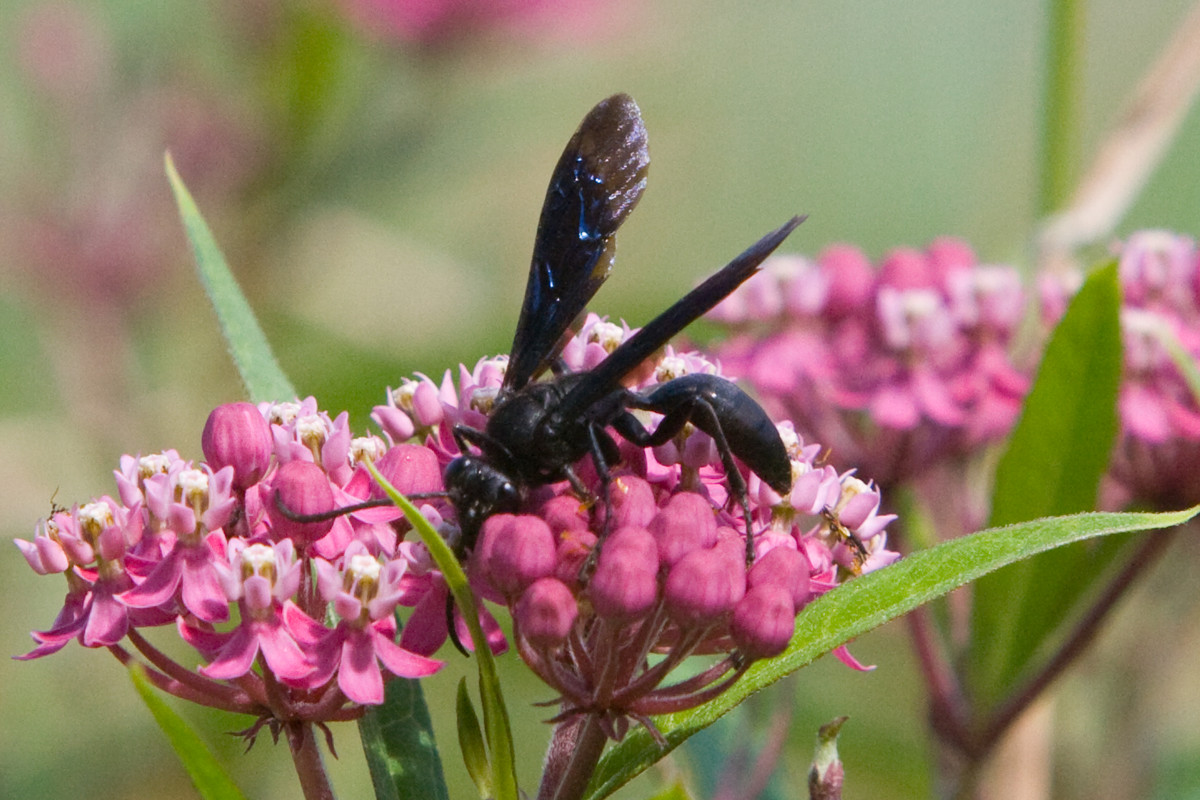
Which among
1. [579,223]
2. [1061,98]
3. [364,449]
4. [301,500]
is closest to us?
[301,500]

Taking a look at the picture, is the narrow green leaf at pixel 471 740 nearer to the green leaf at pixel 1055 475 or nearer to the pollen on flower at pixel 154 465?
the pollen on flower at pixel 154 465

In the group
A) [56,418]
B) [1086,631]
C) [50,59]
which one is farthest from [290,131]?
[1086,631]

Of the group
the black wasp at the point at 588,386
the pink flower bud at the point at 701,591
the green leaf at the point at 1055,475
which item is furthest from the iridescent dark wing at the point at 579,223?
the green leaf at the point at 1055,475

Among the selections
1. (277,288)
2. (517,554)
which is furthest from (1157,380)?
(277,288)

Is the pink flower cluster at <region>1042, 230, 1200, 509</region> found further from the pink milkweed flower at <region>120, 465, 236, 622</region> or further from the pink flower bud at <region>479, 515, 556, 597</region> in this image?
the pink milkweed flower at <region>120, 465, 236, 622</region>

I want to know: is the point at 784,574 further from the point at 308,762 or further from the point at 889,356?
the point at 889,356

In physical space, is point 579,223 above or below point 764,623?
above

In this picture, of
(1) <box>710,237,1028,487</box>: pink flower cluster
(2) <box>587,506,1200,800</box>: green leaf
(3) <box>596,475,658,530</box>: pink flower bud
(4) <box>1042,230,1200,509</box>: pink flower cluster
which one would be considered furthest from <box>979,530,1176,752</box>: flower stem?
(3) <box>596,475,658,530</box>: pink flower bud

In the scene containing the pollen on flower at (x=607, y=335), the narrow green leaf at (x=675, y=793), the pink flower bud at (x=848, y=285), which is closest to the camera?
the narrow green leaf at (x=675, y=793)
